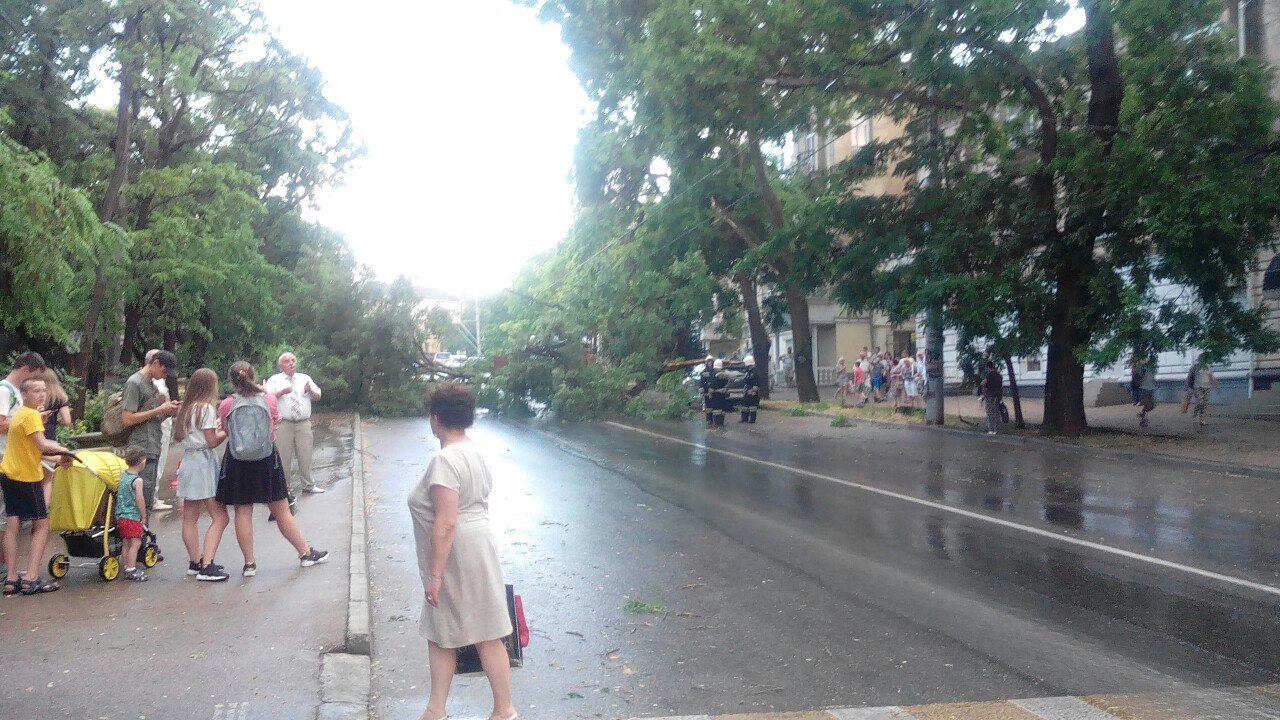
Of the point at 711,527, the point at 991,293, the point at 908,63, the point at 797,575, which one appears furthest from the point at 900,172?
the point at 797,575

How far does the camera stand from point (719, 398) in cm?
2461

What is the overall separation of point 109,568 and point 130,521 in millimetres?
376

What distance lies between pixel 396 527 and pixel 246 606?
375 cm

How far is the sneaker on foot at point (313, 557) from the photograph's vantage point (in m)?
8.70

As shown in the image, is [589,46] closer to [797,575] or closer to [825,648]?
[797,575]

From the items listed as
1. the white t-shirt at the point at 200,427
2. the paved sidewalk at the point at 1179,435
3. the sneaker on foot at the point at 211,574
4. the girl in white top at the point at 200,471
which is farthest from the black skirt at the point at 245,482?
the paved sidewalk at the point at 1179,435

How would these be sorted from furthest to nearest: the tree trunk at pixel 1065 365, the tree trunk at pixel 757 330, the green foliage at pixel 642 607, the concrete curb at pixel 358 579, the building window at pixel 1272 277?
1. the tree trunk at pixel 757 330
2. the building window at pixel 1272 277
3. the tree trunk at pixel 1065 365
4. the green foliage at pixel 642 607
5. the concrete curb at pixel 358 579

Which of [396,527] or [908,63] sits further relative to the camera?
[908,63]

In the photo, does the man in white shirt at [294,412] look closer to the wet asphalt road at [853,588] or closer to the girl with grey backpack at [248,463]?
the wet asphalt road at [853,588]

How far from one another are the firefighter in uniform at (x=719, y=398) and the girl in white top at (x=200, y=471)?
17.0 m

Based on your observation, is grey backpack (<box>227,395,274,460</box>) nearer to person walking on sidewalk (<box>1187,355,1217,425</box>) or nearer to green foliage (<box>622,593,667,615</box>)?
green foliage (<box>622,593,667,615</box>)

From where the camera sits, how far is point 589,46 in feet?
81.3

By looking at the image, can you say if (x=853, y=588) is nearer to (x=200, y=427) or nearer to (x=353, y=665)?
Answer: (x=353, y=665)

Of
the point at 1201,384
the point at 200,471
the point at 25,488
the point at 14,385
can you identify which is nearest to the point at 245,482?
the point at 200,471
